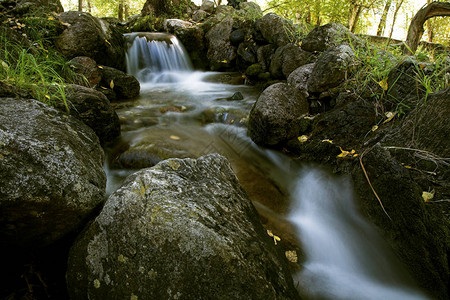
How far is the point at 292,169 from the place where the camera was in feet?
10.9

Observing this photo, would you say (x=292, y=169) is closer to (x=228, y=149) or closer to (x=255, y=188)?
(x=255, y=188)

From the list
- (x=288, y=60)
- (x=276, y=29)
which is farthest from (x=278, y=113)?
(x=276, y=29)

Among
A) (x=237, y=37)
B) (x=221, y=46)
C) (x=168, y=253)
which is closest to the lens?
(x=168, y=253)

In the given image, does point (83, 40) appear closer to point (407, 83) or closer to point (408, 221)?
point (407, 83)

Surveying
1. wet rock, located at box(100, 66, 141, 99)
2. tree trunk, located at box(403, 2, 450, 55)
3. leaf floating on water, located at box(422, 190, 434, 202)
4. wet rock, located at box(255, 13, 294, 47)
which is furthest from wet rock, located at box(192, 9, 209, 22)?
leaf floating on water, located at box(422, 190, 434, 202)

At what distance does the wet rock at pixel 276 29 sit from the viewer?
5910mm

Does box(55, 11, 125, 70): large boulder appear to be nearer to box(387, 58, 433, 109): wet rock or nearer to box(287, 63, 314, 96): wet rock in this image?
box(287, 63, 314, 96): wet rock

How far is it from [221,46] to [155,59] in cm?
234

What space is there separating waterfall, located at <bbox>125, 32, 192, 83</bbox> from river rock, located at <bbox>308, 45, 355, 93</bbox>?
5211mm

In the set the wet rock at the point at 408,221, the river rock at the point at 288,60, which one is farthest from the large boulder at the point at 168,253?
the river rock at the point at 288,60

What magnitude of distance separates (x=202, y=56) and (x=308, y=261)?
799 centimetres

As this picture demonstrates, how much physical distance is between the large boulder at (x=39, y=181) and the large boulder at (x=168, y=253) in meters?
0.26

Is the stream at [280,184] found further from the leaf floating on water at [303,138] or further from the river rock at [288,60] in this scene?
the river rock at [288,60]

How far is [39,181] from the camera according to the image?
1502mm
